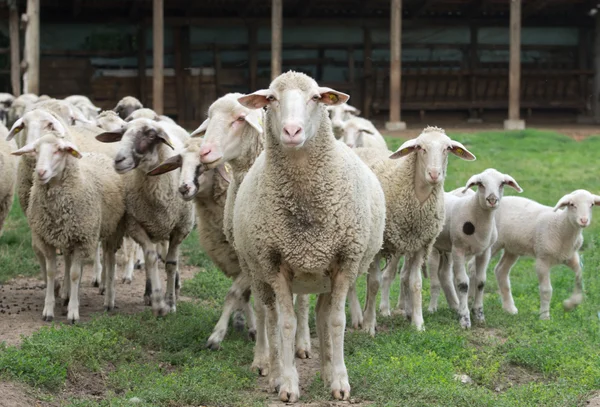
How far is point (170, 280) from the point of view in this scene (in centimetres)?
907

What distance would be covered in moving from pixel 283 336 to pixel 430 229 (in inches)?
104

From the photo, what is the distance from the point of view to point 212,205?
27.3 feet

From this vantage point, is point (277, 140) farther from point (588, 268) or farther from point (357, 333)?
point (588, 268)

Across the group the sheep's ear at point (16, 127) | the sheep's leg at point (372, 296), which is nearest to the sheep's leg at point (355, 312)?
the sheep's leg at point (372, 296)

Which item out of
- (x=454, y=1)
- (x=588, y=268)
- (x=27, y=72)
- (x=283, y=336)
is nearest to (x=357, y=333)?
(x=283, y=336)

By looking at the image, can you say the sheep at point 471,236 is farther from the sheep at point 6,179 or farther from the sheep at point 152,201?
the sheep at point 6,179

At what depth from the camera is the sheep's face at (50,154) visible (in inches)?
335

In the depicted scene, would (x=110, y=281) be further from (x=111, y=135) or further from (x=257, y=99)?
(x=257, y=99)

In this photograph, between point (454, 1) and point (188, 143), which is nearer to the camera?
point (188, 143)

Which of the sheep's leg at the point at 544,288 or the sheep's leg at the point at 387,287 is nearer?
the sheep's leg at the point at 544,288

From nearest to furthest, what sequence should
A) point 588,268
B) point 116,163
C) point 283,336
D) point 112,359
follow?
point 283,336 < point 112,359 < point 116,163 < point 588,268

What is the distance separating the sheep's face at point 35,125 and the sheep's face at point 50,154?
1056mm


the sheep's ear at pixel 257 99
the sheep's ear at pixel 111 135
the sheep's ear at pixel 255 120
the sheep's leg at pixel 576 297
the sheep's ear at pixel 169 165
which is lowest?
the sheep's leg at pixel 576 297

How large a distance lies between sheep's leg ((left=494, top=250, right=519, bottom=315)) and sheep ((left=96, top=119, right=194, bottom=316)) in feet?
10.0
